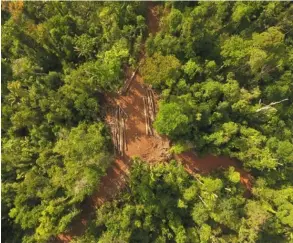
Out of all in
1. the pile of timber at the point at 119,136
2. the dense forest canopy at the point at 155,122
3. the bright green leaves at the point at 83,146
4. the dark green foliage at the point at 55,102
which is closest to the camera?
the bright green leaves at the point at 83,146

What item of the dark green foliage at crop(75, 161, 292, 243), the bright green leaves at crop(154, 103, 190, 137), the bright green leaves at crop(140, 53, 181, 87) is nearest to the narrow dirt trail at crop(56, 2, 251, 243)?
the dark green foliage at crop(75, 161, 292, 243)

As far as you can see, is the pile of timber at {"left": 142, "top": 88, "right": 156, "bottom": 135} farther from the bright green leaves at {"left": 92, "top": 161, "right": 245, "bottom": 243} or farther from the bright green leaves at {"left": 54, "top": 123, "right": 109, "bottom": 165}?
the bright green leaves at {"left": 54, "top": 123, "right": 109, "bottom": 165}

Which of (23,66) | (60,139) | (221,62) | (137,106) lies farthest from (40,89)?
(221,62)

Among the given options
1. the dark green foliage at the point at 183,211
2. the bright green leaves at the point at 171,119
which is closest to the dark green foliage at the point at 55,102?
the dark green foliage at the point at 183,211

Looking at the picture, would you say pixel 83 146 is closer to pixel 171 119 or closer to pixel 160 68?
pixel 171 119

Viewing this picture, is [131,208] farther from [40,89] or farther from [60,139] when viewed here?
[40,89]

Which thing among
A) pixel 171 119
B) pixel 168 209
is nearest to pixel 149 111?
pixel 171 119

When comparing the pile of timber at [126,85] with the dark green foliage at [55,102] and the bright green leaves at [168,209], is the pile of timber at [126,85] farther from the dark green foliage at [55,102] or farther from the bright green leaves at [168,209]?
the bright green leaves at [168,209]

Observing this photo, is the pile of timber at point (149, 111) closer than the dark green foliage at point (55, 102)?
No
